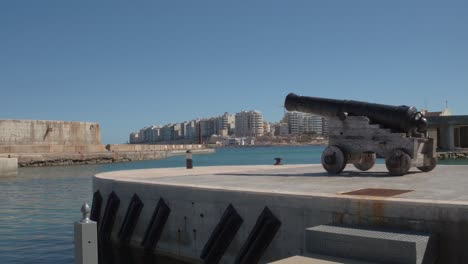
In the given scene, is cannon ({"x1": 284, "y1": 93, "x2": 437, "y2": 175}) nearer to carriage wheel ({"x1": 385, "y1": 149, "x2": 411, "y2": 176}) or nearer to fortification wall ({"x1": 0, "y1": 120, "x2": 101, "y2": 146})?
carriage wheel ({"x1": 385, "y1": 149, "x2": 411, "y2": 176})

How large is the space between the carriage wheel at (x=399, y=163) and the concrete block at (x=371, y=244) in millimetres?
5352

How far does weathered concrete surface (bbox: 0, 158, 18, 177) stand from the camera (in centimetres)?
4059

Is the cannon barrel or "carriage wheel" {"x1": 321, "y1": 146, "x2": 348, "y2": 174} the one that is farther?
"carriage wheel" {"x1": 321, "y1": 146, "x2": 348, "y2": 174}

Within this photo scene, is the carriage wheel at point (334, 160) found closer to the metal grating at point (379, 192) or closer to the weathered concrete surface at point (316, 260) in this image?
the metal grating at point (379, 192)

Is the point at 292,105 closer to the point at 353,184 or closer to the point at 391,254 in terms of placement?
the point at 353,184

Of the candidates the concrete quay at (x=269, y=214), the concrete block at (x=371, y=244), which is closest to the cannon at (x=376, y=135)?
the concrete quay at (x=269, y=214)

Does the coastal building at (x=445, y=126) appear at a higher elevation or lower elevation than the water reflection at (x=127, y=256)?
higher

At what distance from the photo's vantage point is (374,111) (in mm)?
12062

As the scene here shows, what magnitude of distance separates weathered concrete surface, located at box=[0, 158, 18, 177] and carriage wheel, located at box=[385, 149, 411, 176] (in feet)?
117

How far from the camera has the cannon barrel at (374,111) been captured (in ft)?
38.4

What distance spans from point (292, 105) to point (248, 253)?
615 centimetres

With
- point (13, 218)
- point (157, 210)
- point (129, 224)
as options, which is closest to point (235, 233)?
point (157, 210)

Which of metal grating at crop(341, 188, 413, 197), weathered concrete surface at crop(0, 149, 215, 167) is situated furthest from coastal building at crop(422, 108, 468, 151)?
metal grating at crop(341, 188, 413, 197)

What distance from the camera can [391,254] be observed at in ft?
18.7
